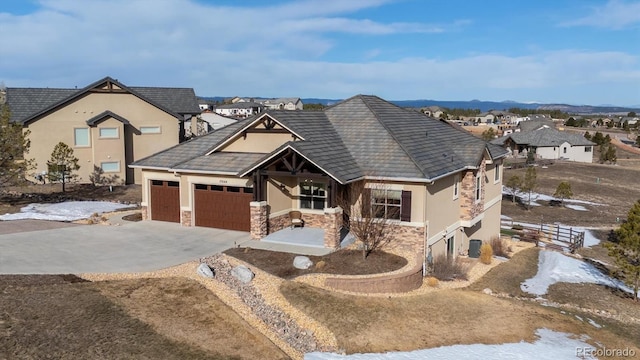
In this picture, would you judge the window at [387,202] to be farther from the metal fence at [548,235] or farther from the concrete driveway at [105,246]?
the metal fence at [548,235]

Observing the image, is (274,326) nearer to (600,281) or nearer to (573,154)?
(600,281)

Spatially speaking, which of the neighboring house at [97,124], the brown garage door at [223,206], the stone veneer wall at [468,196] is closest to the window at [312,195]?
the brown garage door at [223,206]

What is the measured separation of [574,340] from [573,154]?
74689mm

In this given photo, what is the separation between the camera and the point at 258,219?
22344 millimetres

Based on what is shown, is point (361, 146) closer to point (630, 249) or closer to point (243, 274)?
point (243, 274)

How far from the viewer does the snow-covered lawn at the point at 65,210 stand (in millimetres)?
27844

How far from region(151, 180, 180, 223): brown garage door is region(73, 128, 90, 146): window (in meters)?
17.7

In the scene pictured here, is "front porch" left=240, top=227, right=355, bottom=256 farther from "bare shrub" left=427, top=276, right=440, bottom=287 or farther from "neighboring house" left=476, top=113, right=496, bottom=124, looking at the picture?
"neighboring house" left=476, top=113, right=496, bottom=124

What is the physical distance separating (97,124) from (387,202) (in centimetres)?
2804

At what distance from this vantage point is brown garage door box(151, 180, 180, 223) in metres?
26.2

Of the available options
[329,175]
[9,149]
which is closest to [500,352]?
[329,175]

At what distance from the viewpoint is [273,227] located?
23.5 meters

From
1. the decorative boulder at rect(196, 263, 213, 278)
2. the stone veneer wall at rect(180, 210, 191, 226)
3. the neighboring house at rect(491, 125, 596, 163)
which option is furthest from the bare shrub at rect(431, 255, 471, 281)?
the neighboring house at rect(491, 125, 596, 163)

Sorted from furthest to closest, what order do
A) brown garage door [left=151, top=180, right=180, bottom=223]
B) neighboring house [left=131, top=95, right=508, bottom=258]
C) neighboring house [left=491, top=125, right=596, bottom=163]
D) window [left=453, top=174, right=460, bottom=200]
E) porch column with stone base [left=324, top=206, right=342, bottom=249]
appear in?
neighboring house [left=491, top=125, right=596, bottom=163] → brown garage door [left=151, top=180, right=180, bottom=223] → window [left=453, top=174, right=460, bottom=200] → neighboring house [left=131, top=95, right=508, bottom=258] → porch column with stone base [left=324, top=206, right=342, bottom=249]
